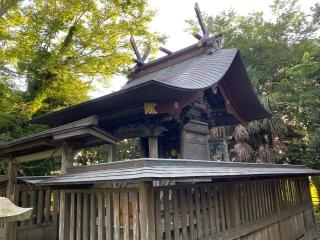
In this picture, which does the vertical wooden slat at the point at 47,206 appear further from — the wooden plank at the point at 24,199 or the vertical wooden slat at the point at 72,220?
the vertical wooden slat at the point at 72,220

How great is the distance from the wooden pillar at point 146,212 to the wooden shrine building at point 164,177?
13 mm

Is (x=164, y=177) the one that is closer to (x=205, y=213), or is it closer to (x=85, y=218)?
(x=205, y=213)

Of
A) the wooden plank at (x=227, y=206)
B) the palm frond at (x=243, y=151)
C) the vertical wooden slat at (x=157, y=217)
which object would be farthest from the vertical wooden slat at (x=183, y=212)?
the palm frond at (x=243, y=151)

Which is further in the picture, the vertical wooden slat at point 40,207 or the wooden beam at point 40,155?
the vertical wooden slat at point 40,207

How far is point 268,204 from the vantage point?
6762mm

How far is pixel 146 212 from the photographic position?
11.0 ft

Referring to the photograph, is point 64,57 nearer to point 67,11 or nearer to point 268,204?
point 67,11

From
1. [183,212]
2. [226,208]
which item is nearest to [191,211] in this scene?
[183,212]

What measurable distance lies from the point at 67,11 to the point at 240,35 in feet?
39.5

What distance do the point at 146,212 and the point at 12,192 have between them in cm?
407

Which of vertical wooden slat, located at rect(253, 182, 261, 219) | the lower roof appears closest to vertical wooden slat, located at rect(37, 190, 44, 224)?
the lower roof

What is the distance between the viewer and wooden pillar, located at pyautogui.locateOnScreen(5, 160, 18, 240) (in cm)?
581

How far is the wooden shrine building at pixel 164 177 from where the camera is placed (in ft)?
12.2

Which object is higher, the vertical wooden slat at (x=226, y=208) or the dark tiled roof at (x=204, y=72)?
the dark tiled roof at (x=204, y=72)
